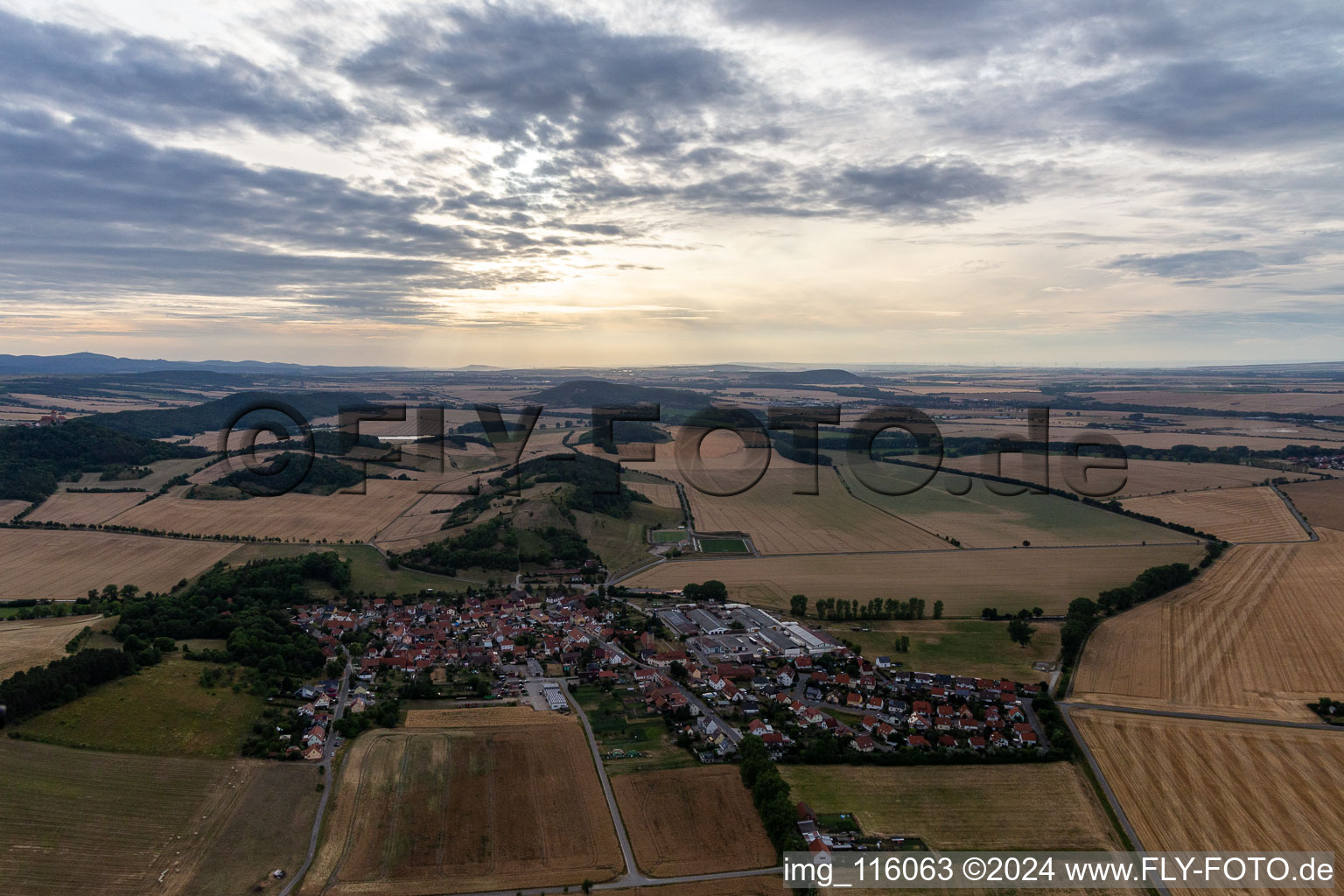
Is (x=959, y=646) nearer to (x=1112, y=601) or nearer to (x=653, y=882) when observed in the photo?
(x=1112, y=601)

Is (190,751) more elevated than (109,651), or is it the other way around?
(109,651)

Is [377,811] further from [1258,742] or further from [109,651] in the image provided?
[1258,742]

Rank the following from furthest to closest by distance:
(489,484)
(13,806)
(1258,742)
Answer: (489,484)
(1258,742)
(13,806)

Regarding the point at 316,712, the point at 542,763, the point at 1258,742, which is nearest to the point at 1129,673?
the point at 1258,742

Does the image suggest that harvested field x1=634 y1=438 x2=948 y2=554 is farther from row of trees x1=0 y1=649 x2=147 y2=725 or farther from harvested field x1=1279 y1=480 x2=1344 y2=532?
row of trees x1=0 y1=649 x2=147 y2=725

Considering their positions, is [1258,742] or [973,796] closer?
[973,796]

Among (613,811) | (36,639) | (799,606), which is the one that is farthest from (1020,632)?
(36,639)

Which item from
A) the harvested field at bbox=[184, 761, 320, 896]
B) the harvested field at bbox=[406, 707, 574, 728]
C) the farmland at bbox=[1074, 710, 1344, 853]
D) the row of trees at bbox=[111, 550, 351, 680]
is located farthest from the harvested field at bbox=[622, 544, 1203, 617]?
the harvested field at bbox=[184, 761, 320, 896]
